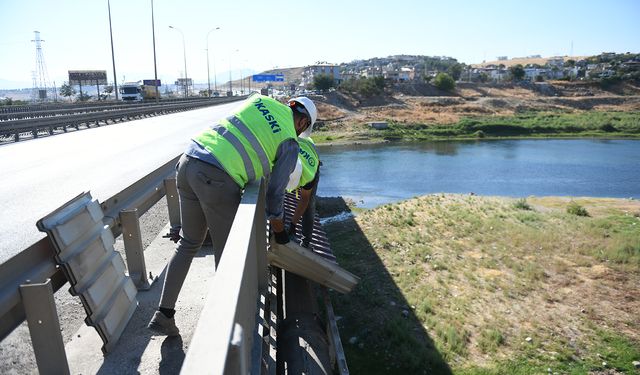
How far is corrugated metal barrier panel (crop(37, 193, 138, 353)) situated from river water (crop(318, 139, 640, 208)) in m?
22.6

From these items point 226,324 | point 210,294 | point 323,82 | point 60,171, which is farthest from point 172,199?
point 323,82

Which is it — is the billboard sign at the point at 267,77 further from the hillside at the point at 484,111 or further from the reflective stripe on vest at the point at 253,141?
the reflective stripe on vest at the point at 253,141

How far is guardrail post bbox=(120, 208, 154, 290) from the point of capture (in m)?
4.00

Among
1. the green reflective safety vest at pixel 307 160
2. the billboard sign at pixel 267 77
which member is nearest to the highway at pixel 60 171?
the green reflective safety vest at pixel 307 160

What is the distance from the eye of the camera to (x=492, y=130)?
59500mm

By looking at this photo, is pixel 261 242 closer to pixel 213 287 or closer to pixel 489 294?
pixel 213 287

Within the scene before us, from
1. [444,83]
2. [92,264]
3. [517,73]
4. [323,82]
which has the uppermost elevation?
[517,73]

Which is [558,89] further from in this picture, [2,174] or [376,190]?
[2,174]

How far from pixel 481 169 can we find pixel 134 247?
36.3 m

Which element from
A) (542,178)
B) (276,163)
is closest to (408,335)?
(276,163)

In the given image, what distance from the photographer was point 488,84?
9500 cm

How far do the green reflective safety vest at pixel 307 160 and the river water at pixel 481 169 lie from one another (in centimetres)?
1967

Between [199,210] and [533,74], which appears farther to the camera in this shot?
[533,74]

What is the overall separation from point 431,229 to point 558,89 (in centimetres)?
8694
